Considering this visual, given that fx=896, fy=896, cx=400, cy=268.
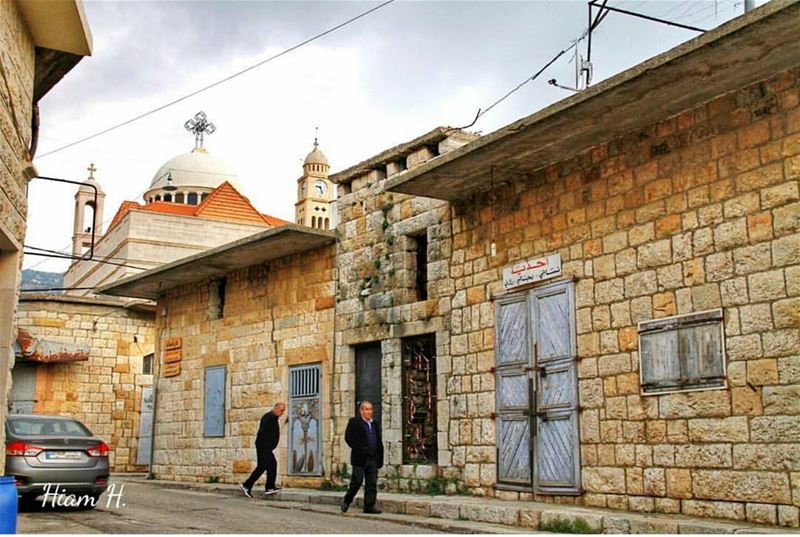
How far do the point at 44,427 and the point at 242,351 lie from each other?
5.92 metres

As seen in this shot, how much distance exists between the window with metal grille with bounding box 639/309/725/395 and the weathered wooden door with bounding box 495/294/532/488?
2.07m

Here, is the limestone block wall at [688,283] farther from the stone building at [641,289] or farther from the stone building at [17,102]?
the stone building at [17,102]

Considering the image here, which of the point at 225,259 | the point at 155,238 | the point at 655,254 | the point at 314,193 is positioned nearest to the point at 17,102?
the point at 655,254

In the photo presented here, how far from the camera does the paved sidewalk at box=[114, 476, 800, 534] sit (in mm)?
8773

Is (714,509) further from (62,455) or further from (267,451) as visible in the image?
(62,455)

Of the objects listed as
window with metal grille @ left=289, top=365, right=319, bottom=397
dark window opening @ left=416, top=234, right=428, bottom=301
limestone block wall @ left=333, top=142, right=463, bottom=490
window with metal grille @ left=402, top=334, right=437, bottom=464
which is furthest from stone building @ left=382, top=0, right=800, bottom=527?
Answer: window with metal grille @ left=289, top=365, right=319, bottom=397

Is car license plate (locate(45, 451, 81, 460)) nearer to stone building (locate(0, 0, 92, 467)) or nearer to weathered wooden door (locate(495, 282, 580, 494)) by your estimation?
stone building (locate(0, 0, 92, 467))

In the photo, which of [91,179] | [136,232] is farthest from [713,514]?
[91,179]

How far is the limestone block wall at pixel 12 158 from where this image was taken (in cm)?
799

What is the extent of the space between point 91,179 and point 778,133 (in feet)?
137

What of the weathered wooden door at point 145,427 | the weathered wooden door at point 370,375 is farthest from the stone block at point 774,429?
the weathered wooden door at point 145,427

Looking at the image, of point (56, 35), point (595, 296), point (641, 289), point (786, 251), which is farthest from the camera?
point (595, 296)

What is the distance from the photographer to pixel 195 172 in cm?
5462

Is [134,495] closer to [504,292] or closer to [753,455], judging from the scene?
[504,292]
